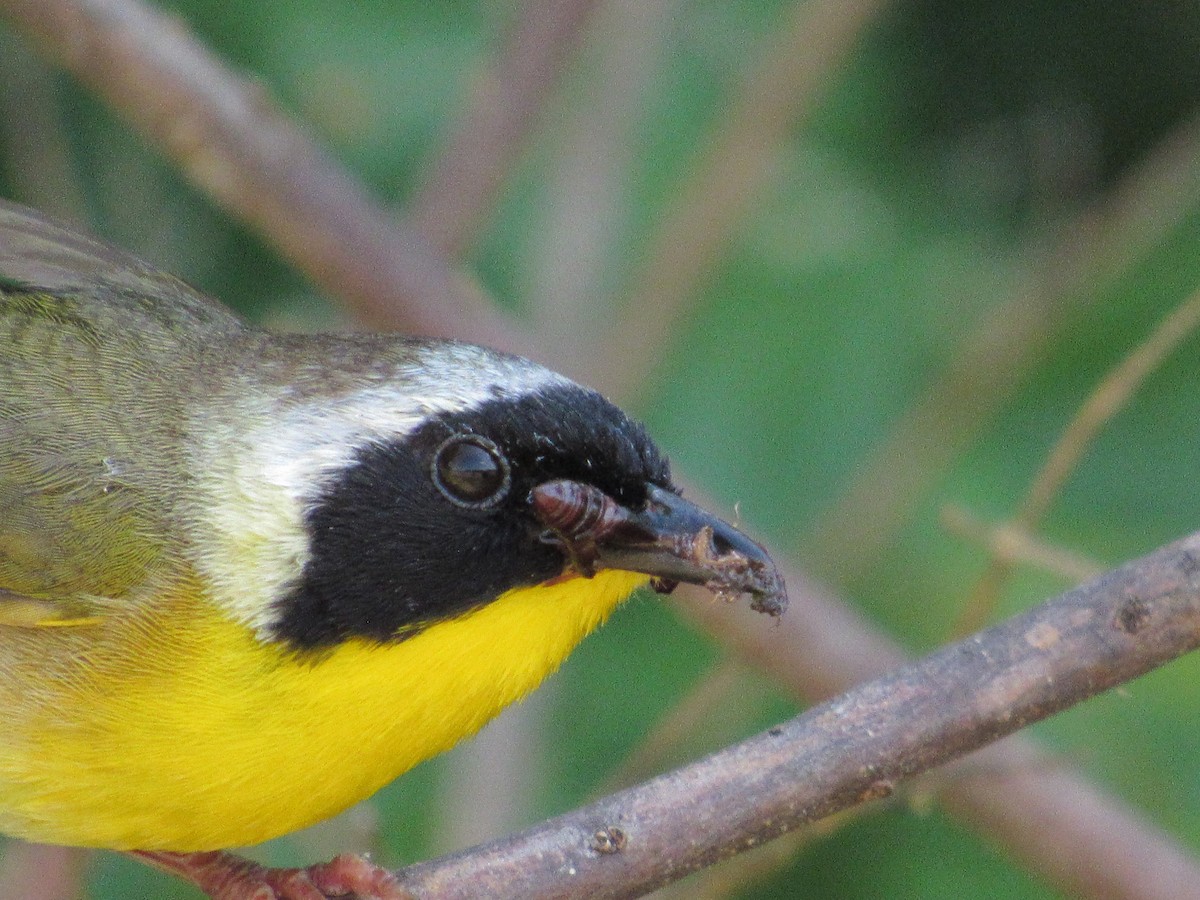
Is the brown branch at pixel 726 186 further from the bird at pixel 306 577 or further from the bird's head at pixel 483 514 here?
the bird's head at pixel 483 514

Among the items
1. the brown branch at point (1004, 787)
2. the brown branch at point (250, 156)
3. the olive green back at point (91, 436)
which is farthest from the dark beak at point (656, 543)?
the brown branch at point (250, 156)

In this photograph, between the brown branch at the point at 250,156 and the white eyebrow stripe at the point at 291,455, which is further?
the brown branch at the point at 250,156

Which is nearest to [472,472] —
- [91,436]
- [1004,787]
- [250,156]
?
[91,436]

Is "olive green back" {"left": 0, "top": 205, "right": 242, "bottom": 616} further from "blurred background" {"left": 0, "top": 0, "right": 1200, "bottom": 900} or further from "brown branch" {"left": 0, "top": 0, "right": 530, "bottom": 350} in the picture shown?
"blurred background" {"left": 0, "top": 0, "right": 1200, "bottom": 900}

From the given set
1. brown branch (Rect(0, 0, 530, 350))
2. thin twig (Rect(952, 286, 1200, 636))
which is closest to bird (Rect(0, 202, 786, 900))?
brown branch (Rect(0, 0, 530, 350))

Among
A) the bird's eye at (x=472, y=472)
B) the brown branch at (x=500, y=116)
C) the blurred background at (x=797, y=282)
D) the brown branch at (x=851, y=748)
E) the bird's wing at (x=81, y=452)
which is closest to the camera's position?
the brown branch at (x=851, y=748)

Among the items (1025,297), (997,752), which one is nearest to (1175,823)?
(997,752)

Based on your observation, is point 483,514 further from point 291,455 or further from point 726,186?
point 726,186
